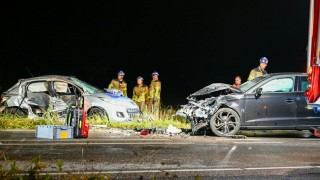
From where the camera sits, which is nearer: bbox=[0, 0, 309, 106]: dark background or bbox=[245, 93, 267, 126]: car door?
bbox=[245, 93, 267, 126]: car door

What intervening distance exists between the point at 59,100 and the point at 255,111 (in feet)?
18.8

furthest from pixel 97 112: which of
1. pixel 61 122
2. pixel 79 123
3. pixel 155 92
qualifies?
pixel 155 92

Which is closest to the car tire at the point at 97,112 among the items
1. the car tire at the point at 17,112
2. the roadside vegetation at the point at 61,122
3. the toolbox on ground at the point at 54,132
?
the roadside vegetation at the point at 61,122

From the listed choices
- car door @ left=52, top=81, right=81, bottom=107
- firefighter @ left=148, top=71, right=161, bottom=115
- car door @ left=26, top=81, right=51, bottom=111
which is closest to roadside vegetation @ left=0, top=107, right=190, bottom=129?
car door @ left=26, top=81, right=51, bottom=111

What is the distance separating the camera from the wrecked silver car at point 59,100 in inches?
546

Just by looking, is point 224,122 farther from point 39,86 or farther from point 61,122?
point 39,86

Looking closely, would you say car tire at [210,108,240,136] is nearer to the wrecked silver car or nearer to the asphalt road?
the asphalt road

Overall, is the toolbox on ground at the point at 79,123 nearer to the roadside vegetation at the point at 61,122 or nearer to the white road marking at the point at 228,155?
the roadside vegetation at the point at 61,122

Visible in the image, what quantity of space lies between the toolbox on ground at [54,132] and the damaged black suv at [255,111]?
3152 millimetres

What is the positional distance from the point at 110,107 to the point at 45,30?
47231 millimetres

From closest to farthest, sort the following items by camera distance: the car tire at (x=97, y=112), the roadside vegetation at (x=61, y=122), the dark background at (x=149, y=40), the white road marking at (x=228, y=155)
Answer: the white road marking at (x=228, y=155) → the roadside vegetation at (x=61, y=122) → the car tire at (x=97, y=112) → the dark background at (x=149, y=40)

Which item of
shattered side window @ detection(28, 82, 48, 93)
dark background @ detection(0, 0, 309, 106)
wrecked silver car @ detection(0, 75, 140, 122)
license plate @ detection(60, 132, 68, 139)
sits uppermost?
dark background @ detection(0, 0, 309, 106)

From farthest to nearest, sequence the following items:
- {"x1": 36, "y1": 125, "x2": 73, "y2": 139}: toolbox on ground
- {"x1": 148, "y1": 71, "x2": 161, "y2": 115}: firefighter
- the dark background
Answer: the dark background → {"x1": 148, "y1": 71, "x2": 161, "y2": 115}: firefighter → {"x1": 36, "y1": 125, "x2": 73, "y2": 139}: toolbox on ground

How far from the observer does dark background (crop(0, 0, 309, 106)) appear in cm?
5028
